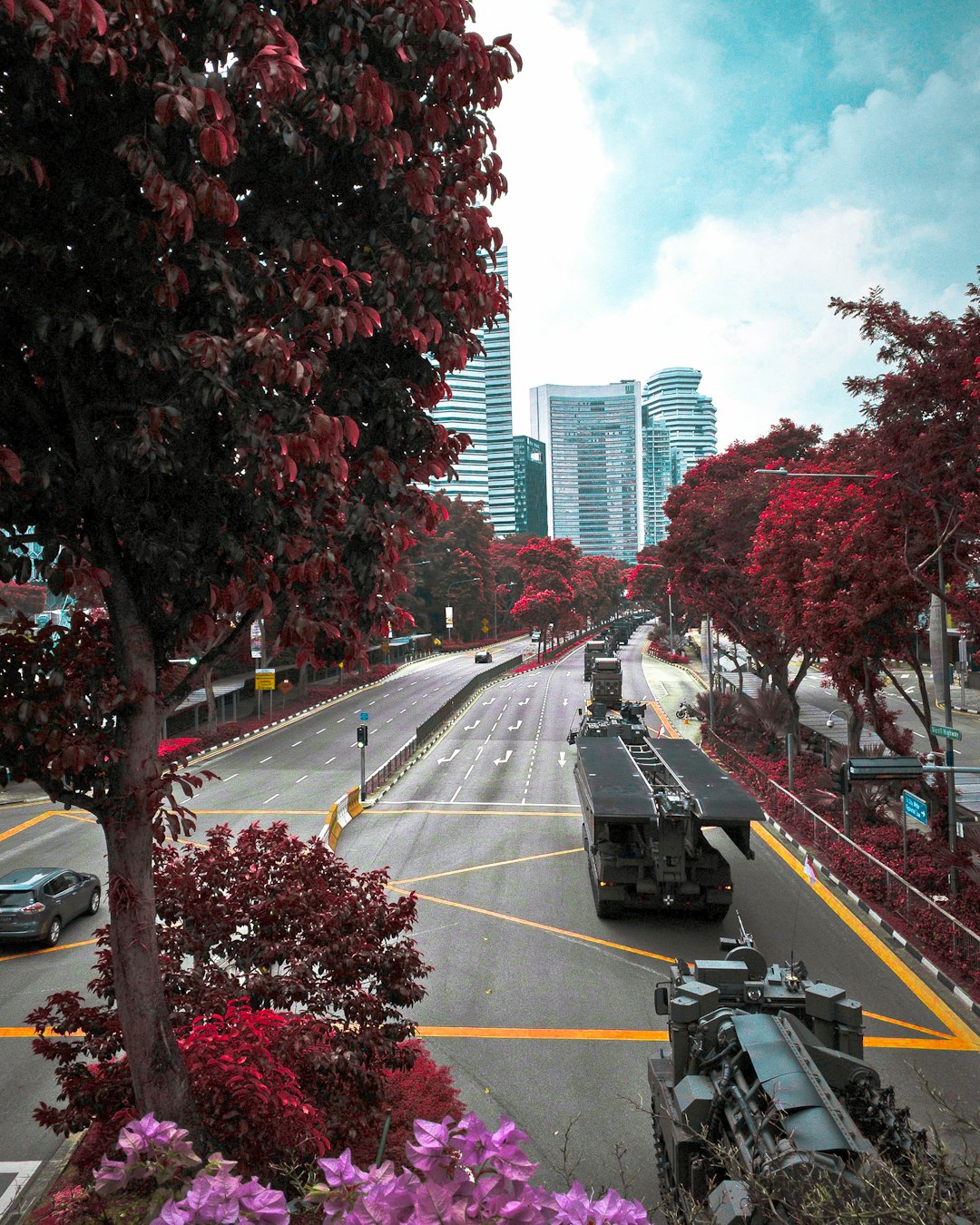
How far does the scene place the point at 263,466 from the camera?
5.21 metres

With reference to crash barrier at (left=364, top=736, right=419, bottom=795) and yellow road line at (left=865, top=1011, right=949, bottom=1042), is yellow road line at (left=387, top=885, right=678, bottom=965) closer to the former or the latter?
yellow road line at (left=865, top=1011, right=949, bottom=1042)

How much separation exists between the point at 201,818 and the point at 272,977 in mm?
18614

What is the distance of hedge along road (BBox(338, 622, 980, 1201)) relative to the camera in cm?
1023

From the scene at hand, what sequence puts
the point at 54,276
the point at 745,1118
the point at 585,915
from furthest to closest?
the point at 585,915, the point at 745,1118, the point at 54,276

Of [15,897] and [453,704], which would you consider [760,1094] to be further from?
[453,704]

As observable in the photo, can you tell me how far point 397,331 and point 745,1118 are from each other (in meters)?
6.90

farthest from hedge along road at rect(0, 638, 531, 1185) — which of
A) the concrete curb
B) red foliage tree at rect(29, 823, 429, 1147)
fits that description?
the concrete curb

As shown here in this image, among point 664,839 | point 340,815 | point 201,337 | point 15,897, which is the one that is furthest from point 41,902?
point 201,337

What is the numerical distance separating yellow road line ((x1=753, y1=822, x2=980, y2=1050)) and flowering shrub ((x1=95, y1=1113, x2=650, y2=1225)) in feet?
38.1

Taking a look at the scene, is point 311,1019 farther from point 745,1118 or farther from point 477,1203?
point 477,1203

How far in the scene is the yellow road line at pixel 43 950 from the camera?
1527 cm

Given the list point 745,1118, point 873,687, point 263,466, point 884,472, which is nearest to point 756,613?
point 873,687

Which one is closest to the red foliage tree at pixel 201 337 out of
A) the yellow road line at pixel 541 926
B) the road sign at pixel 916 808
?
the yellow road line at pixel 541 926

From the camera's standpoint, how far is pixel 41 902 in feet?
51.4
